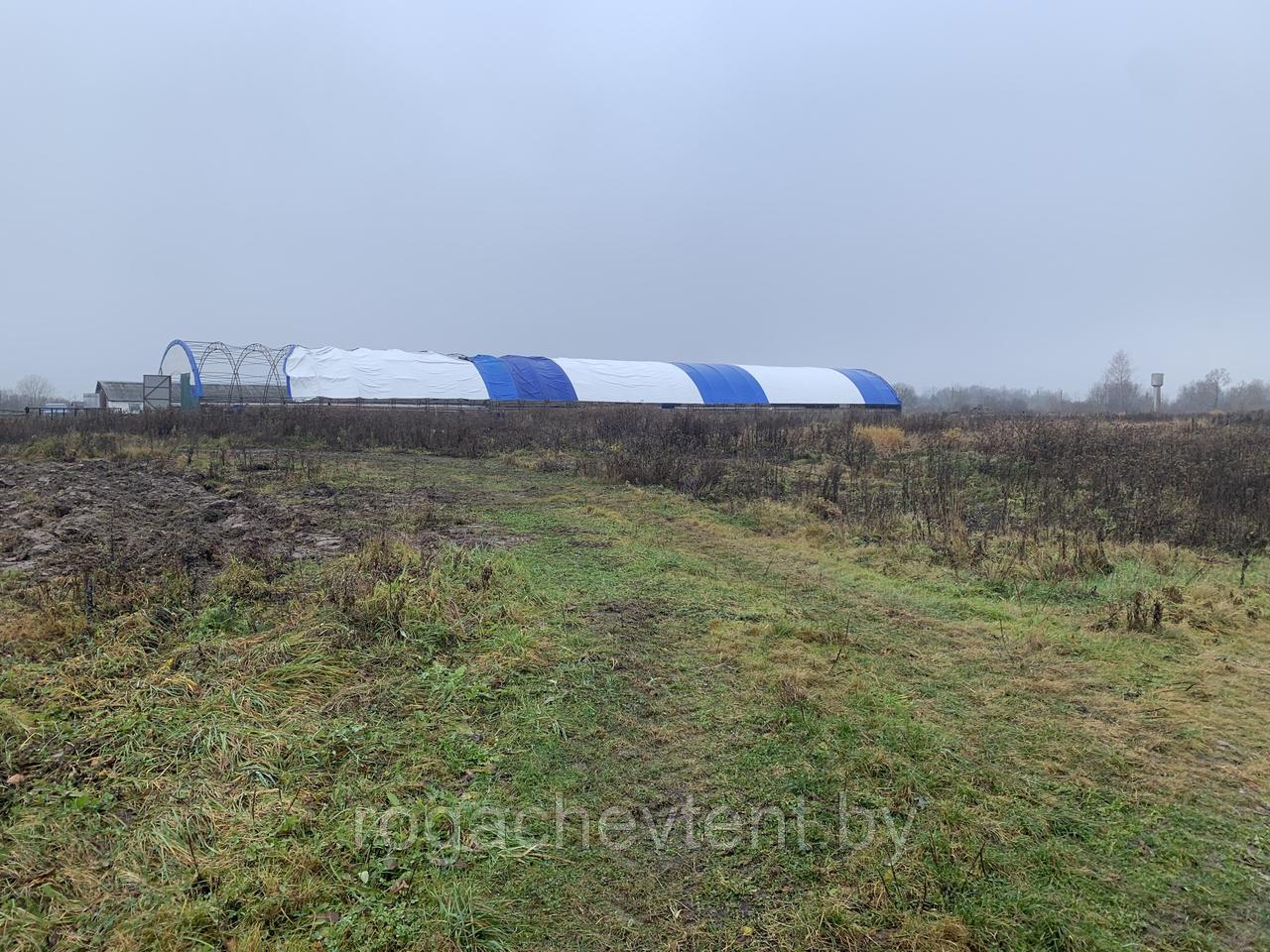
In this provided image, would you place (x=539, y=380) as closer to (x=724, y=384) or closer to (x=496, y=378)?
(x=496, y=378)

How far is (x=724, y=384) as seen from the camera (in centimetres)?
3656

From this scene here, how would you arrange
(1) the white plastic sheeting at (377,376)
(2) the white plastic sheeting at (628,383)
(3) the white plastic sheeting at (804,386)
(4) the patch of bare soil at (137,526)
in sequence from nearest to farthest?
(4) the patch of bare soil at (137,526) → (1) the white plastic sheeting at (377,376) → (2) the white plastic sheeting at (628,383) → (3) the white plastic sheeting at (804,386)

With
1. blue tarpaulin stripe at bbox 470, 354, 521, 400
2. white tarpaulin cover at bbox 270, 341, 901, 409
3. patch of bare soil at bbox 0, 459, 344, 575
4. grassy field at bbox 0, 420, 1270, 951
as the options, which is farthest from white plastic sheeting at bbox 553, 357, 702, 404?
grassy field at bbox 0, 420, 1270, 951

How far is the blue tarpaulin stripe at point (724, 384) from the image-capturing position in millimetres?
35438

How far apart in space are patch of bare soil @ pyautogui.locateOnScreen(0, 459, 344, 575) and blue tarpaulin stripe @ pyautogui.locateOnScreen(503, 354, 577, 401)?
21317 mm

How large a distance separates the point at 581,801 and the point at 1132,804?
2427mm

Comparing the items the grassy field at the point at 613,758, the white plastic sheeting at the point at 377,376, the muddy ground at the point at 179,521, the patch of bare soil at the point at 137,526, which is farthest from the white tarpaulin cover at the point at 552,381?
the grassy field at the point at 613,758

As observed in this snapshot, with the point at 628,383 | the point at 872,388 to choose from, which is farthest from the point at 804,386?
the point at 628,383

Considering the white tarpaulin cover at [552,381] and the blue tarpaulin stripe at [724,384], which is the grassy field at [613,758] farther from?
the blue tarpaulin stripe at [724,384]

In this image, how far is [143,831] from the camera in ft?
8.61

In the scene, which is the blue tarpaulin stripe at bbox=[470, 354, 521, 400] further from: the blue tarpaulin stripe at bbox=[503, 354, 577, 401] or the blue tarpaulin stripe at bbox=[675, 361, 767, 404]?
the blue tarpaulin stripe at bbox=[675, 361, 767, 404]

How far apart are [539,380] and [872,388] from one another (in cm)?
2123

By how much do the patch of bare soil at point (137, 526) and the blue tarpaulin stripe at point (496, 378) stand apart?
20361mm

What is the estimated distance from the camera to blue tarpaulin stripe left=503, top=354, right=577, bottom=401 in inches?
1244
